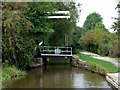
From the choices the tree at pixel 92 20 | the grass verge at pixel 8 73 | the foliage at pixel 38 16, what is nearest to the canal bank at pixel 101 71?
the foliage at pixel 38 16

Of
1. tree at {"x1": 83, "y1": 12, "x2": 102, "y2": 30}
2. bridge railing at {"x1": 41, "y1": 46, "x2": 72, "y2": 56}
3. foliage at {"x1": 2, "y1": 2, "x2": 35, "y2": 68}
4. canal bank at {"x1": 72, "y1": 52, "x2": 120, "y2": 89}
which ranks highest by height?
tree at {"x1": 83, "y1": 12, "x2": 102, "y2": 30}

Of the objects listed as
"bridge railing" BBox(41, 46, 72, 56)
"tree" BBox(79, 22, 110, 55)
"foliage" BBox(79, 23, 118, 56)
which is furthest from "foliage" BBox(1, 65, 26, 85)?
"tree" BBox(79, 22, 110, 55)

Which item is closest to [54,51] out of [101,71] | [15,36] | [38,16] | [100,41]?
[38,16]

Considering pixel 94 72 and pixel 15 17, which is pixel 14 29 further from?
pixel 94 72

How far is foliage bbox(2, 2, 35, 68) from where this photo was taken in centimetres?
863

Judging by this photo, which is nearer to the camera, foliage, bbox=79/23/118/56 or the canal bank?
the canal bank

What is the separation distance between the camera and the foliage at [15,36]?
8632mm

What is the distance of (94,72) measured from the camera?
1107 cm

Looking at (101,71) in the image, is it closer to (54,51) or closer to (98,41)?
(54,51)

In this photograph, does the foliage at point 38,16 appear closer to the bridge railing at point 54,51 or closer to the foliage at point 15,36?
the foliage at point 15,36

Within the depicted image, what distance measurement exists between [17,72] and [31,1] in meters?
4.42

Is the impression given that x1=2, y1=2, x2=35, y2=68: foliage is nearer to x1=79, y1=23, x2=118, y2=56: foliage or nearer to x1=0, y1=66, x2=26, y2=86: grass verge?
x1=0, y1=66, x2=26, y2=86: grass verge

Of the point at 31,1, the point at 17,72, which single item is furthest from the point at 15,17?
the point at 17,72

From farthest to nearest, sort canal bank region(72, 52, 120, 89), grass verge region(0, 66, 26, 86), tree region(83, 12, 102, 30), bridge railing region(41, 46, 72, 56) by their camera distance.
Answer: tree region(83, 12, 102, 30) → bridge railing region(41, 46, 72, 56) → grass verge region(0, 66, 26, 86) → canal bank region(72, 52, 120, 89)
